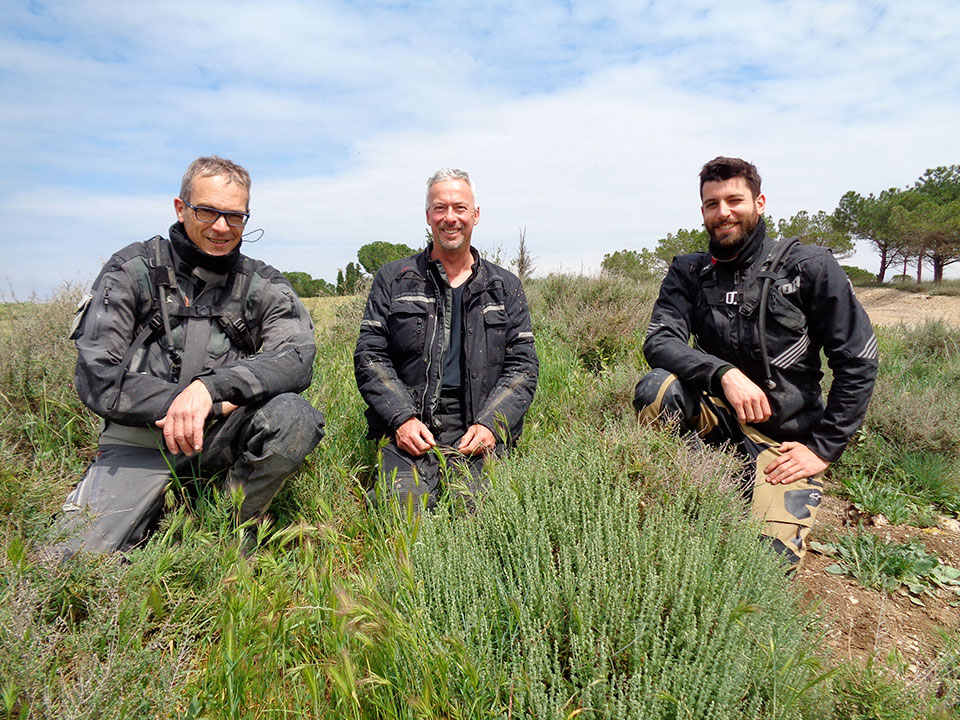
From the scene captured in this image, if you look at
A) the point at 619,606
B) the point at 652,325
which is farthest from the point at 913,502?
the point at 619,606

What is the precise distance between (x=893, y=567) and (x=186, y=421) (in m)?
3.39

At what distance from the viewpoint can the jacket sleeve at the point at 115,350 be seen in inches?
105

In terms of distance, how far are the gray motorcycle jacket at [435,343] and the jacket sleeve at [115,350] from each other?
1133 mm

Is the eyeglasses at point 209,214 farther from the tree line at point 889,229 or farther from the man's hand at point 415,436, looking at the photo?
the tree line at point 889,229

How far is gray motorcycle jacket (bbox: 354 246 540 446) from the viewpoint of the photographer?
3.52 meters

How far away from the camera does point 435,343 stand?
11.7 ft

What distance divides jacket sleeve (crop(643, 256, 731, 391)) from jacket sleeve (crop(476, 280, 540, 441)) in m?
0.74

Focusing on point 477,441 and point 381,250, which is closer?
point 477,441

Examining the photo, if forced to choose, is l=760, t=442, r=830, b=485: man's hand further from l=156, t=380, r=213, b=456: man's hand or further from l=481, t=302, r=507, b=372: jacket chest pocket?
l=156, t=380, r=213, b=456: man's hand

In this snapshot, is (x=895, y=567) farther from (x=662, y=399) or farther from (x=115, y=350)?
(x=115, y=350)

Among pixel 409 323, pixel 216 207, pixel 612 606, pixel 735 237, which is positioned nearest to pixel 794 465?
pixel 735 237

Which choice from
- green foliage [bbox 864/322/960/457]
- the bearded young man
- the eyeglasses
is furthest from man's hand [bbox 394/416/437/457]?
green foliage [bbox 864/322/960/457]

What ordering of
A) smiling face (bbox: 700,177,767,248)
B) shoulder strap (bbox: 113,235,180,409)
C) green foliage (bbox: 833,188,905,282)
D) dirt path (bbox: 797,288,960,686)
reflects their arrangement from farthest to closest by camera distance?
1. green foliage (bbox: 833,188,905,282)
2. smiling face (bbox: 700,177,767,248)
3. shoulder strap (bbox: 113,235,180,409)
4. dirt path (bbox: 797,288,960,686)

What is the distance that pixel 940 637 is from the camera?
2.39 m
